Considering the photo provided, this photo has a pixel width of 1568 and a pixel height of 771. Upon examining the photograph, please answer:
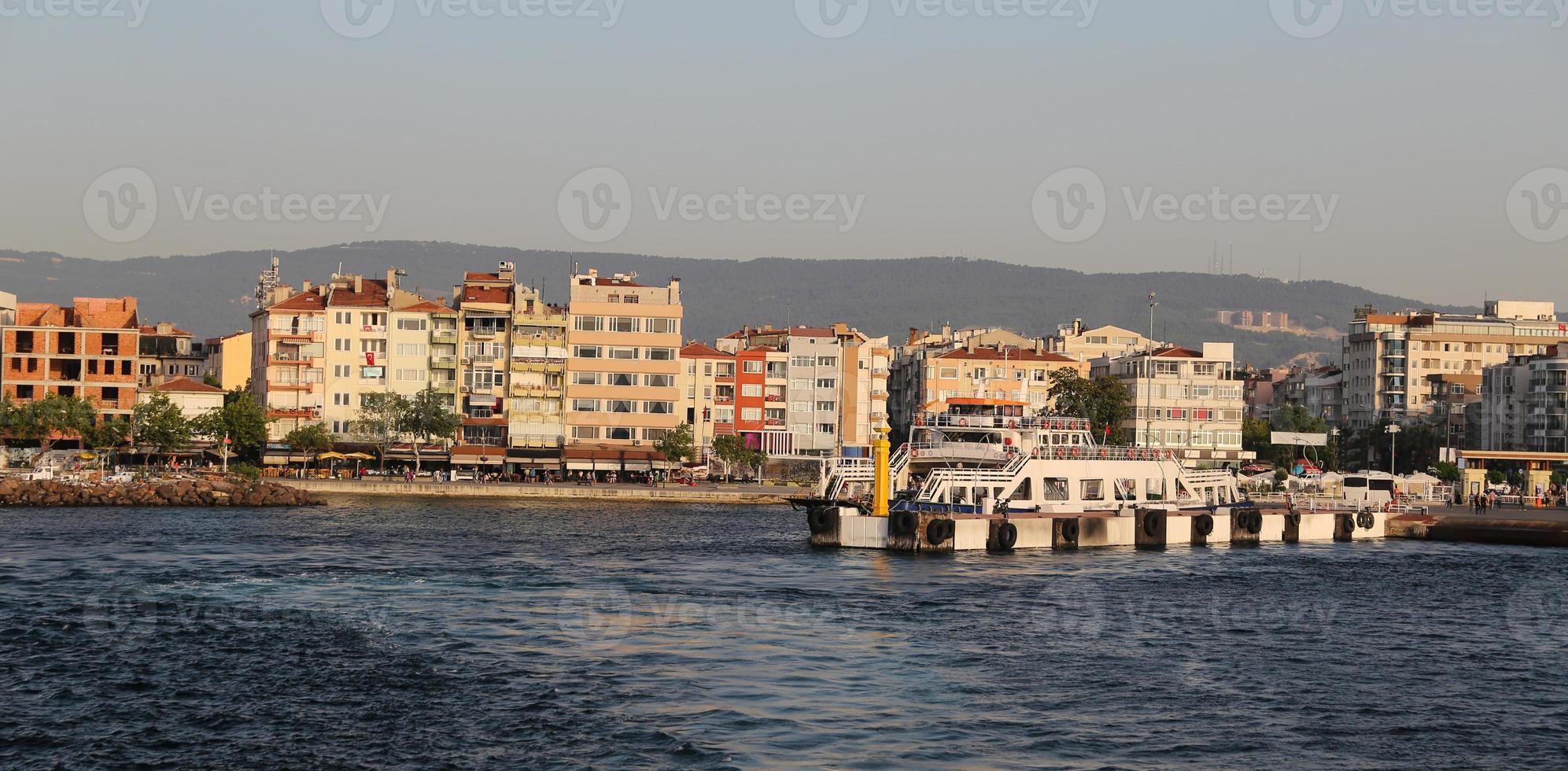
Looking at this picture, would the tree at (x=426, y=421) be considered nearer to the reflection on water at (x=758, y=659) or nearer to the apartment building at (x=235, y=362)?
the apartment building at (x=235, y=362)

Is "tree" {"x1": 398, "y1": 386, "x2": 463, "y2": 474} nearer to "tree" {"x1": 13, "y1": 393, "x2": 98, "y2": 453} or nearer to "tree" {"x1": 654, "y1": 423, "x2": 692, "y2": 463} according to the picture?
"tree" {"x1": 654, "y1": 423, "x2": 692, "y2": 463}

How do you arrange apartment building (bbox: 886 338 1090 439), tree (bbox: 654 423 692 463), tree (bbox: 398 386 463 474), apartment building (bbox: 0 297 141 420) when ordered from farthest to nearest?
apartment building (bbox: 886 338 1090 439)
apartment building (bbox: 0 297 141 420)
tree (bbox: 654 423 692 463)
tree (bbox: 398 386 463 474)

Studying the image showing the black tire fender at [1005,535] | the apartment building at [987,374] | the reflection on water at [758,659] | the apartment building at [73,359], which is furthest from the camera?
the apartment building at [987,374]

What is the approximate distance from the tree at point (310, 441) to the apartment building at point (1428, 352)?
3882 inches

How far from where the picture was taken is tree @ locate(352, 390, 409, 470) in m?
113

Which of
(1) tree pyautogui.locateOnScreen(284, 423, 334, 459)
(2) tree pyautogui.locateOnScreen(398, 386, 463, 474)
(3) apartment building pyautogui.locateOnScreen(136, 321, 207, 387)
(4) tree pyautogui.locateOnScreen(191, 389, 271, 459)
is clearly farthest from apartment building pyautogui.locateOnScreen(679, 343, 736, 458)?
(3) apartment building pyautogui.locateOnScreen(136, 321, 207, 387)

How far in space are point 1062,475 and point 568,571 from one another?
21157 mm

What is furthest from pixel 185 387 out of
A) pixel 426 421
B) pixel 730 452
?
pixel 730 452

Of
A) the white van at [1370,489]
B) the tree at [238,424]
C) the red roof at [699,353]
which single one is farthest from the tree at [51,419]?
the white van at [1370,489]

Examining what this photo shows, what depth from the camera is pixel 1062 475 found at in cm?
6438

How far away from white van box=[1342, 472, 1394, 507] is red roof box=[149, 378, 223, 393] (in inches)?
3231

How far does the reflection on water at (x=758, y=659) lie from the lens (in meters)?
27.8

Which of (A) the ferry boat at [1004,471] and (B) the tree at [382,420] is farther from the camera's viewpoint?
(B) the tree at [382,420]

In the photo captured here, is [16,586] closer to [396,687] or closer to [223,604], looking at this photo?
[223,604]
